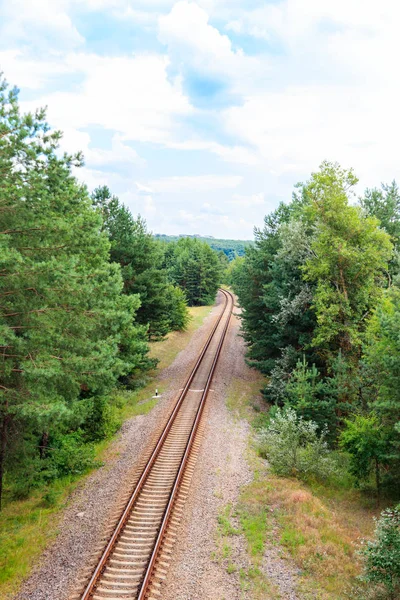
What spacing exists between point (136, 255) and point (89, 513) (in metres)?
17.4

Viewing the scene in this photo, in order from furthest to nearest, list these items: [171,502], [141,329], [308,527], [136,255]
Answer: [136,255], [141,329], [171,502], [308,527]

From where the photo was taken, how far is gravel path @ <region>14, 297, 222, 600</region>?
9664 millimetres

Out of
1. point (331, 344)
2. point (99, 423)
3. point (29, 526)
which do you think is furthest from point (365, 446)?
point (99, 423)

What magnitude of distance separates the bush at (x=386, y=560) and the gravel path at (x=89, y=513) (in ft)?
22.7

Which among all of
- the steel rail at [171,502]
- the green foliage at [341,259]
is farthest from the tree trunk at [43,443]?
the green foliage at [341,259]

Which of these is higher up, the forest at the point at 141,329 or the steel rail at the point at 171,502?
the forest at the point at 141,329

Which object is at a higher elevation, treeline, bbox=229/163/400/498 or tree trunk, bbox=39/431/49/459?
treeline, bbox=229/163/400/498

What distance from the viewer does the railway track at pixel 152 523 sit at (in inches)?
371

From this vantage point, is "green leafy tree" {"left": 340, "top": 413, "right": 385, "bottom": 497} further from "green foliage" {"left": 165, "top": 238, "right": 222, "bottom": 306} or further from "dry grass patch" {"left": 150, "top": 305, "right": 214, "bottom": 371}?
"green foliage" {"left": 165, "top": 238, "right": 222, "bottom": 306}

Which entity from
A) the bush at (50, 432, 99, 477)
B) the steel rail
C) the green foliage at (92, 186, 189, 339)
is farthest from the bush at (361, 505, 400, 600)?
the green foliage at (92, 186, 189, 339)

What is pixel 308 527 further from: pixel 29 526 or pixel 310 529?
pixel 29 526

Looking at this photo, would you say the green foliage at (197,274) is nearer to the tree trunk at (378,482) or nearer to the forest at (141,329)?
the forest at (141,329)

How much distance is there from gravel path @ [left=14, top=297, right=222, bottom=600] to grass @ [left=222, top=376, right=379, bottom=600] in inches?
162

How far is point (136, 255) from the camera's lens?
1075 inches
